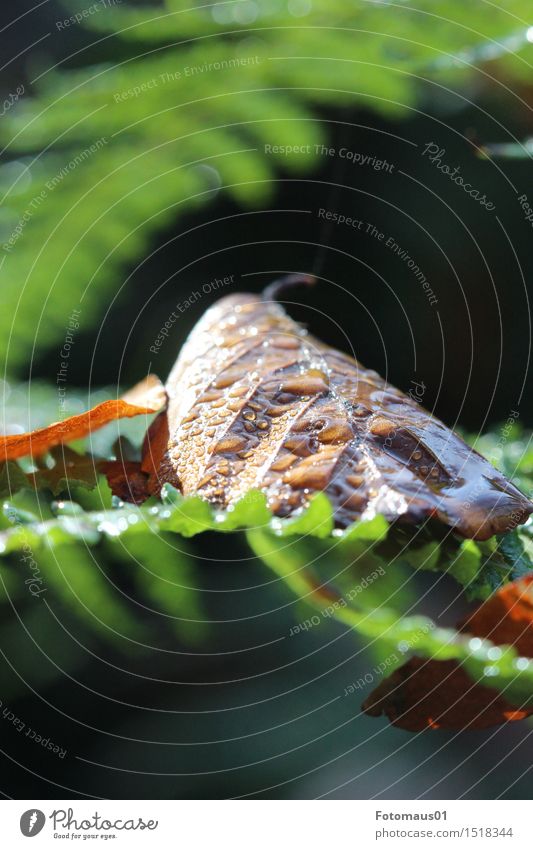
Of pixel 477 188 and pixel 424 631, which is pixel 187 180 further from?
pixel 424 631

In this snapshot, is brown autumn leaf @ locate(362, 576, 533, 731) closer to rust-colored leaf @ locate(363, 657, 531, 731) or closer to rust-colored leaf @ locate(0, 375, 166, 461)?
rust-colored leaf @ locate(363, 657, 531, 731)

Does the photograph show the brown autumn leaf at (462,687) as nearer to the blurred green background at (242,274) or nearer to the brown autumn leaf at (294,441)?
the brown autumn leaf at (294,441)

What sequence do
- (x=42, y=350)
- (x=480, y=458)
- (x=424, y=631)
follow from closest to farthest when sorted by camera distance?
(x=424, y=631) → (x=480, y=458) → (x=42, y=350)

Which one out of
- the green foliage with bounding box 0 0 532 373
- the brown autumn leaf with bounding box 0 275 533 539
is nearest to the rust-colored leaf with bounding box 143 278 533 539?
the brown autumn leaf with bounding box 0 275 533 539

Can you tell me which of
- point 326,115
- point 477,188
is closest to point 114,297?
point 326,115

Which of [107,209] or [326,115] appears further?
[326,115]

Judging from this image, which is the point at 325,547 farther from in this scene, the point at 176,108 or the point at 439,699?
the point at 176,108
